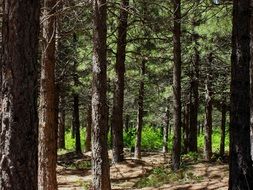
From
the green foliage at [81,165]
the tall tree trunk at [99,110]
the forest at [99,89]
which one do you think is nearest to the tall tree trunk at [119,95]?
the forest at [99,89]

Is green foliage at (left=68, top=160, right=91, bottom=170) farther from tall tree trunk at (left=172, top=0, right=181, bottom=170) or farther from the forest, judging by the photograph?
tall tree trunk at (left=172, top=0, right=181, bottom=170)

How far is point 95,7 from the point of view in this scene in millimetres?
10258

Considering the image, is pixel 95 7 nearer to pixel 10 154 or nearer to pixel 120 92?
pixel 10 154

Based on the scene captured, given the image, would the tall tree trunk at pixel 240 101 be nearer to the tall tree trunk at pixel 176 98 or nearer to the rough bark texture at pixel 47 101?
the rough bark texture at pixel 47 101

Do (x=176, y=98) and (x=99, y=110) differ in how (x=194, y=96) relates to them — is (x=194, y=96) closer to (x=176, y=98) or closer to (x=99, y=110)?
(x=176, y=98)

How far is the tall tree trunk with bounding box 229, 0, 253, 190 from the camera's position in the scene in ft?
27.0

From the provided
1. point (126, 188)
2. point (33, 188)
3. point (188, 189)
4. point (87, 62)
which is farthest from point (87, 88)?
point (33, 188)

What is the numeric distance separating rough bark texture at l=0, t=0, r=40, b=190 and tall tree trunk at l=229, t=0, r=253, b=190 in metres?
4.83

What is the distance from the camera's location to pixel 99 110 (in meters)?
10.1

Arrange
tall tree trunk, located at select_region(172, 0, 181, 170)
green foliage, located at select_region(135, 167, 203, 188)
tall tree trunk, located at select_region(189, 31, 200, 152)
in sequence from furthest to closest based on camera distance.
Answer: tall tree trunk, located at select_region(189, 31, 200, 152), tall tree trunk, located at select_region(172, 0, 181, 170), green foliage, located at select_region(135, 167, 203, 188)

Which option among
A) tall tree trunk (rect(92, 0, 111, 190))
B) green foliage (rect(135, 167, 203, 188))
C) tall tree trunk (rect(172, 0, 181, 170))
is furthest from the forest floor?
tall tree trunk (rect(92, 0, 111, 190))

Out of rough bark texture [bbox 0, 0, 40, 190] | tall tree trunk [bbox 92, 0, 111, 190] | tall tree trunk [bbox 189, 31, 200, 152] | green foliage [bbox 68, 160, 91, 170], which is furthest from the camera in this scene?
tall tree trunk [bbox 189, 31, 200, 152]

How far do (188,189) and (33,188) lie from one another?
7400 millimetres

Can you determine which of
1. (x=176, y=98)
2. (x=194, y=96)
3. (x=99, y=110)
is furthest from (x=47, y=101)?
(x=194, y=96)
